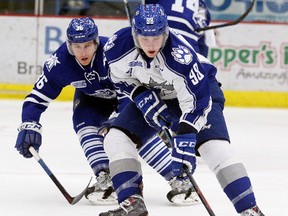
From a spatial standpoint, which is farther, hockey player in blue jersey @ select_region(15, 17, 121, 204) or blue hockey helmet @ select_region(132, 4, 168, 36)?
hockey player in blue jersey @ select_region(15, 17, 121, 204)

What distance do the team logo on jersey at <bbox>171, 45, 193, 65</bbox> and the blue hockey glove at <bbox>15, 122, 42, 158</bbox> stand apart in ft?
2.80

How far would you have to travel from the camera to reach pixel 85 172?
4797mm

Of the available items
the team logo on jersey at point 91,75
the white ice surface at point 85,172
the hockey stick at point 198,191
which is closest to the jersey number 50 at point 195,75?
the hockey stick at point 198,191

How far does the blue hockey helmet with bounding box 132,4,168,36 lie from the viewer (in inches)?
130

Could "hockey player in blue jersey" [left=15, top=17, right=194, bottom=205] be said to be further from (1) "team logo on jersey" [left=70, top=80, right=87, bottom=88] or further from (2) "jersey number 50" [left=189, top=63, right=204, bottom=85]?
(2) "jersey number 50" [left=189, top=63, right=204, bottom=85]

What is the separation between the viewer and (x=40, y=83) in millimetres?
4059

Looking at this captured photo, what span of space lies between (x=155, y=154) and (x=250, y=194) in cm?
65

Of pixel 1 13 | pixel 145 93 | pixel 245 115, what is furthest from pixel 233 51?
pixel 145 93

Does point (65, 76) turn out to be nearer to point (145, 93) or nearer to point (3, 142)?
point (145, 93)

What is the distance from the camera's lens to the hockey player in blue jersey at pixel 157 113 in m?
3.31

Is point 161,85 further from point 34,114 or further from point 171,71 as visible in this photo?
point 34,114

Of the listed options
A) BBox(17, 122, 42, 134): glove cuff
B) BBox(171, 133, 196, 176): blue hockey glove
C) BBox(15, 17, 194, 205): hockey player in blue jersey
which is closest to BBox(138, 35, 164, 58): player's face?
BBox(171, 133, 196, 176): blue hockey glove

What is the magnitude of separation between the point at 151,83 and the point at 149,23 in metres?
0.29

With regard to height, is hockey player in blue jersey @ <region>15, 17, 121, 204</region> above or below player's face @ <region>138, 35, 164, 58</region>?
below
